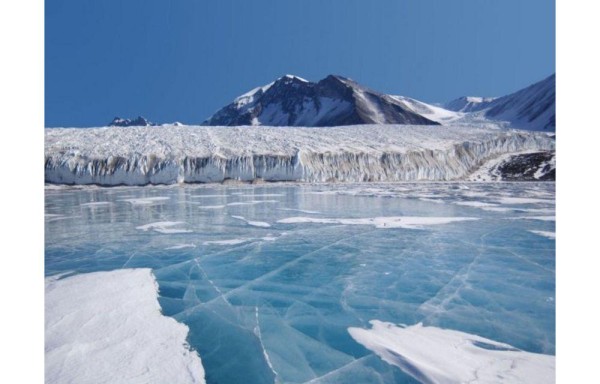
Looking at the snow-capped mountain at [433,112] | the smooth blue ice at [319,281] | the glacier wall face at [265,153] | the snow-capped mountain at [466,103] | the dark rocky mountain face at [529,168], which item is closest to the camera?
the smooth blue ice at [319,281]

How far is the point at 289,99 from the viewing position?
454 ft

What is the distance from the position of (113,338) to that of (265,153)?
92.0 feet

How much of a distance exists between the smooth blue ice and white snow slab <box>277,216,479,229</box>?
0.40 meters

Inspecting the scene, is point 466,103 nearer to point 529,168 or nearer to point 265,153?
point 529,168

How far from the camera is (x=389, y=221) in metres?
10.4

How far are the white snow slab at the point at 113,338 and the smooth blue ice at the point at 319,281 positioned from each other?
0.20 metres

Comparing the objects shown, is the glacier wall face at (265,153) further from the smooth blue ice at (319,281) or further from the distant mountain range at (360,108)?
the distant mountain range at (360,108)

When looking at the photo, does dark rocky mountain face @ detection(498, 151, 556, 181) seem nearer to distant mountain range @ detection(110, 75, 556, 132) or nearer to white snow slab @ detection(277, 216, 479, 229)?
white snow slab @ detection(277, 216, 479, 229)

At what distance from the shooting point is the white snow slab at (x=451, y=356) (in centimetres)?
300

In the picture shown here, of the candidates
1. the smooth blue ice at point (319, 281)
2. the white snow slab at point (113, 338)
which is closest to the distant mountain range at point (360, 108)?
the smooth blue ice at point (319, 281)

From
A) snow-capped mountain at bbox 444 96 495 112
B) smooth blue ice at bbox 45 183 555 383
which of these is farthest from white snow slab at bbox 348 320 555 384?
snow-capped mountain at bbox 444 96 495 112
